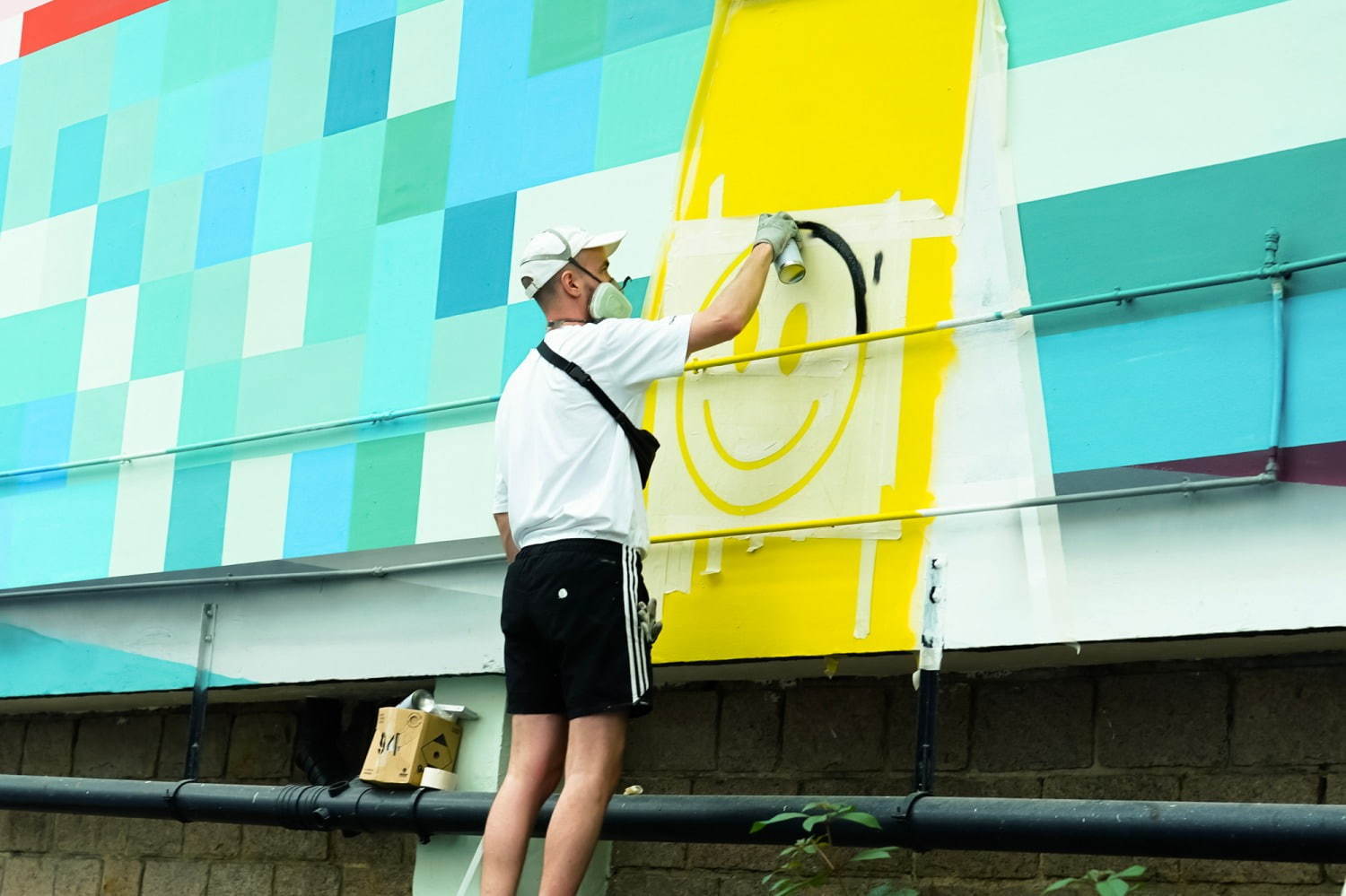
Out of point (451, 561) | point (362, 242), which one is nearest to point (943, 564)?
point (451, 561)

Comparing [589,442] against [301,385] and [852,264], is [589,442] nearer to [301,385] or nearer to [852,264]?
[852,264]

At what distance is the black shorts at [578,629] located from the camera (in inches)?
144

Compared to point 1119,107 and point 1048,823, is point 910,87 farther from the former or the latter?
point 1048,823

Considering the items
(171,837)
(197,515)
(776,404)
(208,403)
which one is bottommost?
(171,837)

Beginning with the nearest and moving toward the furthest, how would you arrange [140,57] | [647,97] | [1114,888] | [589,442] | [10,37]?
[1114,888] → [589,442] → [647,97] → [140,57] → [10,37]

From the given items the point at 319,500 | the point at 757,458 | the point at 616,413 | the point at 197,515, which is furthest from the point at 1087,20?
the point at 197,515

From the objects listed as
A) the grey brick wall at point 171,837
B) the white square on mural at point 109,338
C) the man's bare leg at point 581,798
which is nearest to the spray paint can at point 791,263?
the man's bare leg at point 581,798

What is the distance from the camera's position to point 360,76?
17.5 feet

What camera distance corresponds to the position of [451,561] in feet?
15.4

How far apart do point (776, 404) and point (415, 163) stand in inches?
63.1

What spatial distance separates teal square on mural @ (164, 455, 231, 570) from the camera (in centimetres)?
533

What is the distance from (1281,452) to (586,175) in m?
2.11

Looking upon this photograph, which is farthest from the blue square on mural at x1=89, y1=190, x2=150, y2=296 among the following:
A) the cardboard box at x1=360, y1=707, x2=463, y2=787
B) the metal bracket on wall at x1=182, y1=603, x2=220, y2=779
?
the cardboard box at x1=360, y1=707, x2=463, y2=787

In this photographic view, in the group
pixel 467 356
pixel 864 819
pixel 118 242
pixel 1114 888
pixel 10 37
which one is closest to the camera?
pixel 1114 888
